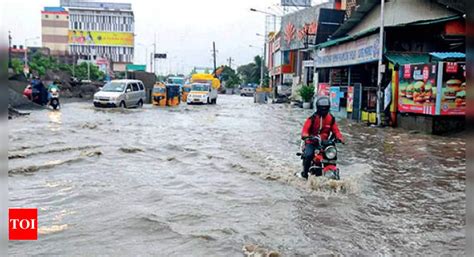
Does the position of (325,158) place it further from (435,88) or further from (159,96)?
(159,96)

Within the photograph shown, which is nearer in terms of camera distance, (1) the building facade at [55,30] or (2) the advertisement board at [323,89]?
(2) the advertisement board at [323,89]

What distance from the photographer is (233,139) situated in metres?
15.0

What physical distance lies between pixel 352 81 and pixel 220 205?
21277 millimetres

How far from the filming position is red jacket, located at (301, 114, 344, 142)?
7.45m

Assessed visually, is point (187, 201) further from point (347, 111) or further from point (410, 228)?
point (347, 111)

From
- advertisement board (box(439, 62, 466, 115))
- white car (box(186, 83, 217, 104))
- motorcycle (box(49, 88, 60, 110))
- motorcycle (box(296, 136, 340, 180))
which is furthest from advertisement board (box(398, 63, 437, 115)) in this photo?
white car (box(186, 83, 217, 104))

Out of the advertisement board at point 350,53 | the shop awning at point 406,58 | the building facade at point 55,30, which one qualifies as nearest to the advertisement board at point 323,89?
the advertisement board at point 350,53

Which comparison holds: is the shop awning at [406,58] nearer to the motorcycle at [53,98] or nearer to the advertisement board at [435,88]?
the advertisement board at [435,88]

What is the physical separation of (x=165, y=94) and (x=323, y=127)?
26.0 metres

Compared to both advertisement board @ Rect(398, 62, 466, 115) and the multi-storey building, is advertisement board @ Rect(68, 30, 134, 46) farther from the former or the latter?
advertisement board @ Rect(398, 62, 466, 115)

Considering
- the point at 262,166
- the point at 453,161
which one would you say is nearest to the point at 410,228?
the point at 262,166

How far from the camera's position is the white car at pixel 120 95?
25.7m

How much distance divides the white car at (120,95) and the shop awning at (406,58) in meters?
14.5

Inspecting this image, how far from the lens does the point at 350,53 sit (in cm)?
2541
